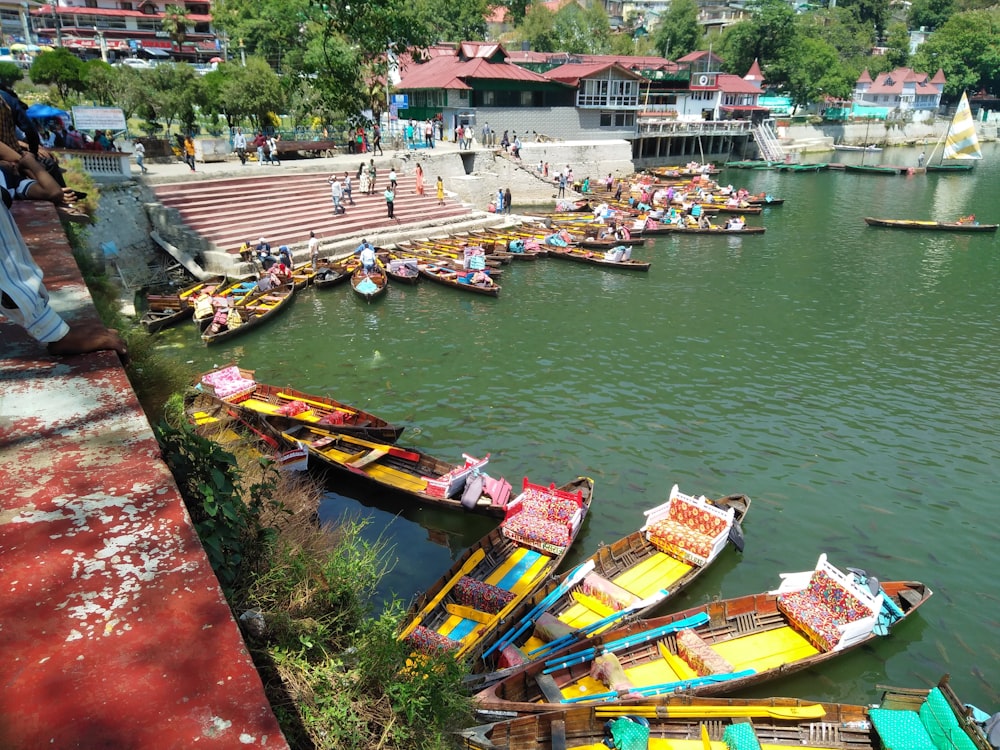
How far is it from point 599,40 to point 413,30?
6309cm

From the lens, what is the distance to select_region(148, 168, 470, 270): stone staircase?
1028 inches

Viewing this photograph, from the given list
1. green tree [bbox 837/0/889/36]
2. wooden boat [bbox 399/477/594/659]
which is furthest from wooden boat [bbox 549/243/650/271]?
green tree [bbox 837/0/889/36]

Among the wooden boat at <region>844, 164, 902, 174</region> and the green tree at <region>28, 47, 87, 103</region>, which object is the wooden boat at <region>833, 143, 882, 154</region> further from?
the green tree at <region>28, 47, 87, 103</region>

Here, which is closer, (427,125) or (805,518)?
(805,518)

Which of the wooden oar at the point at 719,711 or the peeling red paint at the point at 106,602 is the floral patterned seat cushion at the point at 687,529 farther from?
the peeling red paint at the point at 106,602

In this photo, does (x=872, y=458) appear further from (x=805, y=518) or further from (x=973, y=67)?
(x=973, y=67)

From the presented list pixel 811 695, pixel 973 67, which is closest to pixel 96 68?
pixel 811 695

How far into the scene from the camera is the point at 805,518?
1338 centimetres

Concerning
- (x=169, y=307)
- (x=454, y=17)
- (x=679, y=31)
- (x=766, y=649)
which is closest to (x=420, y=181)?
(x=169, y=307)

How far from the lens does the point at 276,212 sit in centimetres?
2898

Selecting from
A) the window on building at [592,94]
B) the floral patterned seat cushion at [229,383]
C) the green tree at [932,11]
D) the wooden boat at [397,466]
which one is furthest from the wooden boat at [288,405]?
the green tree at [932,11]

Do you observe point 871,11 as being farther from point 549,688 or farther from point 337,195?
point 549,688

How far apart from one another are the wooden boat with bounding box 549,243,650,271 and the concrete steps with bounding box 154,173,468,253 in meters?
6.46

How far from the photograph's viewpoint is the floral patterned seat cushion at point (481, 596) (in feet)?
33.8
